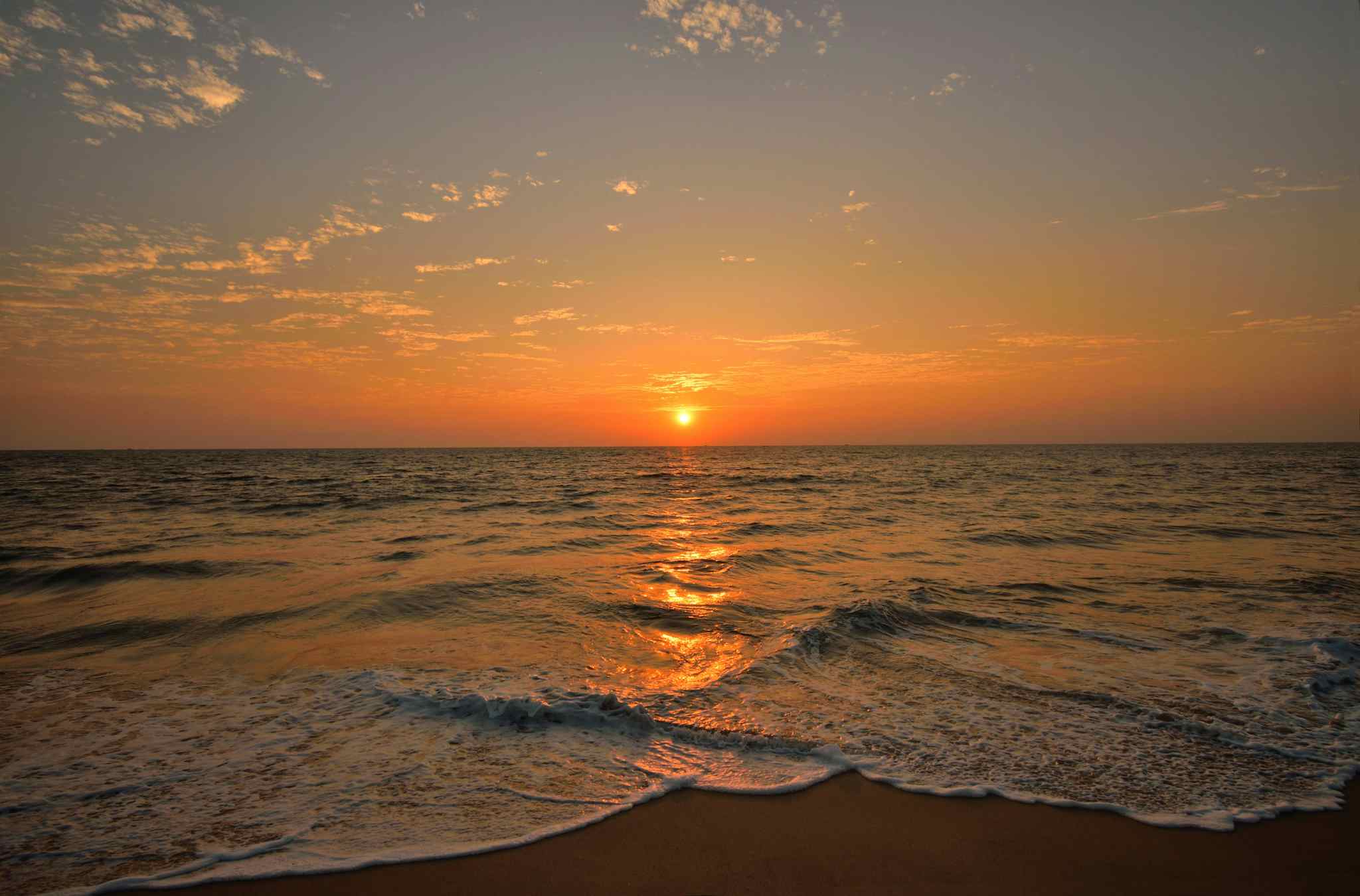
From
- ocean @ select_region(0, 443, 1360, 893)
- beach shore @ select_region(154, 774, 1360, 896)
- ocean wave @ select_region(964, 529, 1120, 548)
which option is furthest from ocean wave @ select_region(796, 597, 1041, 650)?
ocean wave @ select_region(964, 529, 1120, 548)

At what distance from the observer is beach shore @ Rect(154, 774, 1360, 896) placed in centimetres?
378

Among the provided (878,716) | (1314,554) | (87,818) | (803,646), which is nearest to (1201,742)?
(878,716)

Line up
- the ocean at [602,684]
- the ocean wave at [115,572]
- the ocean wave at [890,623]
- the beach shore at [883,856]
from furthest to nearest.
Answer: the ocean wave at [115,572] → the ocean wave at [890,623] → the ocean at [602,684] → the beach shore at [883,856]

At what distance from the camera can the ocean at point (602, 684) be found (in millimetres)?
4617

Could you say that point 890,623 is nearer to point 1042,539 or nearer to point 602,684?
point 602,684

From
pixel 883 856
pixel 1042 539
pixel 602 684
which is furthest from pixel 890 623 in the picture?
pixel 1042 539

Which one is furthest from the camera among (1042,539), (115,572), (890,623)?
(1042,539)

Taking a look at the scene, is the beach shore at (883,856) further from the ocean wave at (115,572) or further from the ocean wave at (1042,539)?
the ocean wave at (1042,539)

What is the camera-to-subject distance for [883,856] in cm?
408

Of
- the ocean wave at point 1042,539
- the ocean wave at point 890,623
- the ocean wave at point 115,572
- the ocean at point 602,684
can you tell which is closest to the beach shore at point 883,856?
the ocean at point 602,684

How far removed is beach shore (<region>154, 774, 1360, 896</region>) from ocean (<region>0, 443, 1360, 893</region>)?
0.20m

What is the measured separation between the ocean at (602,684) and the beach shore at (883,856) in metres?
0.20

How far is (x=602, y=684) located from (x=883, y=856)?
12.2 ft

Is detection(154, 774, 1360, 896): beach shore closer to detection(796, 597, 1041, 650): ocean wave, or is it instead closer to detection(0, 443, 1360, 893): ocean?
detection(0, 443, 1360, 893): ocean
